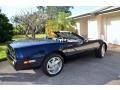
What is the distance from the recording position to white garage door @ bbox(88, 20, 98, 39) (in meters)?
13.0

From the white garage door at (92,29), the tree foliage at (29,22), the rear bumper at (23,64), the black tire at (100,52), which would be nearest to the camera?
the rear bumper at (23,64)

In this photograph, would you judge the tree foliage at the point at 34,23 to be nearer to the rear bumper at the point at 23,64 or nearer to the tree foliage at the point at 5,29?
the tree foliage at the point at 5,29

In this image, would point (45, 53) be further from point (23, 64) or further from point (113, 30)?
point (113, 30)

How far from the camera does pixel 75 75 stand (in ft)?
17.5

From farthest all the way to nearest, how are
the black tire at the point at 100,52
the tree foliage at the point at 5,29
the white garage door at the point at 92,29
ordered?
the tree foliage at the point at 5,29, the white garage door at the point at 92,29, the black tire at the point at 100,52

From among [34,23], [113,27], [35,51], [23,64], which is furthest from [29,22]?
[23,64]

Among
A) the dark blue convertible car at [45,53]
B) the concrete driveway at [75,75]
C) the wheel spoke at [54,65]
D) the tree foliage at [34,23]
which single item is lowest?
the concrete driveway at [75,75]

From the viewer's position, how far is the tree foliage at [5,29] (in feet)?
44.9

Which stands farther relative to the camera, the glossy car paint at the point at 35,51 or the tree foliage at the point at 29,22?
the tree foliage at the point at 29,22

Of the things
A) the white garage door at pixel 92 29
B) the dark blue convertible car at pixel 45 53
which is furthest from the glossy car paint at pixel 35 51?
the white garage door at pixel 92 29

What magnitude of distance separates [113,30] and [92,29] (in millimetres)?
2652

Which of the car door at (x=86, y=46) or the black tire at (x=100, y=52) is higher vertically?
the car door at (x=86, y=46)

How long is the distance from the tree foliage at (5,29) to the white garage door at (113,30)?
7226 mm
